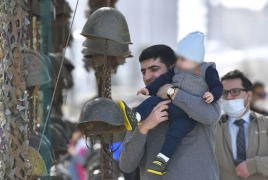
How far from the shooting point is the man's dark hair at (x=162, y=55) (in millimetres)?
4672

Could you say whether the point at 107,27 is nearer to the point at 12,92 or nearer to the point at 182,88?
the point at 182,88

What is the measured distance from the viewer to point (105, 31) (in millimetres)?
4789

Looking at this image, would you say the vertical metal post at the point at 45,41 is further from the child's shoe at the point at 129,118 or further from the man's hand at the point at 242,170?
the man's hand at the point at 242,170

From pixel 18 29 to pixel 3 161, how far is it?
2.25ft

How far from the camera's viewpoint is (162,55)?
4684 millimetres

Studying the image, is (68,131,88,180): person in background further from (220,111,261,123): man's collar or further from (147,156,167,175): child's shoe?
(147,156,167,175): child's shoe

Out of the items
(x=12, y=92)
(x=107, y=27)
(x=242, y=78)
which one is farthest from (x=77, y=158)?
(x=12, y=92)

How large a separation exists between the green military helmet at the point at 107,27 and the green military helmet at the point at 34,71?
64 centimetres

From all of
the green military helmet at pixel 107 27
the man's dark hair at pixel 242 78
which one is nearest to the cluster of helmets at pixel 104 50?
the green military helmet at pixel 107 27

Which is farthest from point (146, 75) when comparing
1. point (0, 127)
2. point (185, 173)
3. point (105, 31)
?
point (0, 127)

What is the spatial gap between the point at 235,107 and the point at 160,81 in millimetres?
1445

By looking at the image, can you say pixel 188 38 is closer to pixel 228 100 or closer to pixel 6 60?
pixel 6 60

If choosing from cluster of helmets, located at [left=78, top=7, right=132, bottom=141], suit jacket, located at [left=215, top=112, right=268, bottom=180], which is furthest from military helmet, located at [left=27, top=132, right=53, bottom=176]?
suit jacket, located at [left=215, top=112, right=268, bottom=180]

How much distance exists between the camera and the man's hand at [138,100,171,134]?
14.1ft
